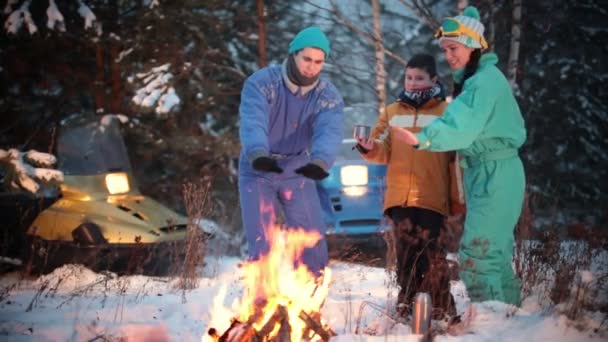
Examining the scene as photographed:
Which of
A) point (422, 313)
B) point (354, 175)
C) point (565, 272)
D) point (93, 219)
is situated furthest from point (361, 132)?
point (93, 219)

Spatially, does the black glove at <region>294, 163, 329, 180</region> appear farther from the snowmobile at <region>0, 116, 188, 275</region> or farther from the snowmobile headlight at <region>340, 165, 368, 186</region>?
the snowmobile headlight at <region>340, 165, 368, 186</region>

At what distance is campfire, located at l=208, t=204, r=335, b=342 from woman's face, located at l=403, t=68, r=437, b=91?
1467 millimetres

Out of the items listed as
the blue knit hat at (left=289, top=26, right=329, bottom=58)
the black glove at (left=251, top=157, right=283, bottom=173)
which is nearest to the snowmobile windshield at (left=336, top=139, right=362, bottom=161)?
the blue knit hat at (left=289, top=26, right=329, bottom=58)

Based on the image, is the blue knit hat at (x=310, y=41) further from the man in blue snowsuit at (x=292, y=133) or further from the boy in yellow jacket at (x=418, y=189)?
the boy in yellow jacket at (x=418, y=189)

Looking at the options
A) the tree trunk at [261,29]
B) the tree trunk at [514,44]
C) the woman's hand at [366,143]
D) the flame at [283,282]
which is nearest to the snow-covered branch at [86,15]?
the tree trunk at [261,29]

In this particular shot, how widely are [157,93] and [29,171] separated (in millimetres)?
2970

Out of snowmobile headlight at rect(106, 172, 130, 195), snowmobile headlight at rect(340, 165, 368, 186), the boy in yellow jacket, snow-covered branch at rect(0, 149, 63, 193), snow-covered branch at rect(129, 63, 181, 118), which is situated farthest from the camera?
snow-covered branch at rect(129, 63, 181, 118)

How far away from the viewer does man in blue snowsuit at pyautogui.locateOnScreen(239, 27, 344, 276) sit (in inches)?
150

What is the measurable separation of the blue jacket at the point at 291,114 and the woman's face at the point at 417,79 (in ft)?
1.76

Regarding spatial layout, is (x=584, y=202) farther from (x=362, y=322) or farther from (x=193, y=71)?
(x=362, y=322)

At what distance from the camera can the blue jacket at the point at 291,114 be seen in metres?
3.80

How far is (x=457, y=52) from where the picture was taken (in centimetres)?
374

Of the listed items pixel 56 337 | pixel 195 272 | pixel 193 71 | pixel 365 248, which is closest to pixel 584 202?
pixel 365 248

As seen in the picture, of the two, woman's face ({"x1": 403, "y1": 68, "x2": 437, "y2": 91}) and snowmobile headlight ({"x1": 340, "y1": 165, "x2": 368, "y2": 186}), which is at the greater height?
woman's face ({"x1": 403, "y1": 68, "x2": 437, "y2": 91})
